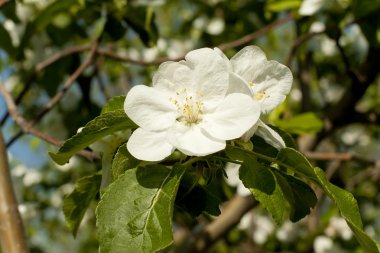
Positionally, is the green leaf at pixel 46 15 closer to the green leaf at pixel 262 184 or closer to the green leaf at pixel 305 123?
the green leaf at pixel 305 123

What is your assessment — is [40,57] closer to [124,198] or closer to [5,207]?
[5,207]

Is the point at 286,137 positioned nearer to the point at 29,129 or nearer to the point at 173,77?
the point at 173,77

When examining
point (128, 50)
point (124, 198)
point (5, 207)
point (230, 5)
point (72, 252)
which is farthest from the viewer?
point (72, 252)

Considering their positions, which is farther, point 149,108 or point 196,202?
point 196,202

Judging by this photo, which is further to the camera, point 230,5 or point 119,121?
point 230,5

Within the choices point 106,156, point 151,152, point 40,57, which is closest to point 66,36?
point 40,57

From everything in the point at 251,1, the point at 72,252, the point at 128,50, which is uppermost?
the point at 251,1

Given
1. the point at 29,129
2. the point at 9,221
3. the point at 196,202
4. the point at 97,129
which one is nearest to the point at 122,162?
the point at 97,129
